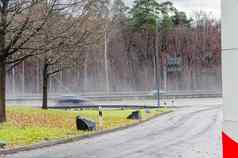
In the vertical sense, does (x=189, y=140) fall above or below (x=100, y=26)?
below

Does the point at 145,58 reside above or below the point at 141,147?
above

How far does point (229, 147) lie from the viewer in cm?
325

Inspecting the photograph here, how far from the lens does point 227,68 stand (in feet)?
10.4

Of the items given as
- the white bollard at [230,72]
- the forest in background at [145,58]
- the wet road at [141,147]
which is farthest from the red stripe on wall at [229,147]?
the forest in background at [145,58]

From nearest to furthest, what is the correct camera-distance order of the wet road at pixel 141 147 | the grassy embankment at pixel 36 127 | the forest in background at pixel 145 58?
the wet road at pixel 141 147 → the grassy embankment at pixel 36 127 → the forest in background at pixel 145 58

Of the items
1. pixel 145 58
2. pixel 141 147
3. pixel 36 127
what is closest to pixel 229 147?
pixel 141 147

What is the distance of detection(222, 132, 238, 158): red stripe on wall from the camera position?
3.19 meters

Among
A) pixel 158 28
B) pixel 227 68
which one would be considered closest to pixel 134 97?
pixel 158 28

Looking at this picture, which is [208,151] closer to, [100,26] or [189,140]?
[189,140]

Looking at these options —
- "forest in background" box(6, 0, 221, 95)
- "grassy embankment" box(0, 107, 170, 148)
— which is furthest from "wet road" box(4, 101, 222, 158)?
"forest in background" box(6, 0, 221, 95)

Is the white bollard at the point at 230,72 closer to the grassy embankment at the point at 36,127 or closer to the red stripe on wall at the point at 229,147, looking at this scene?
the red stripe on wall at the point at 229,147

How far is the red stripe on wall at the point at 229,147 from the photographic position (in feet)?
10.5

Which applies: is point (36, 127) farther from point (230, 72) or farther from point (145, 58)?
point (145, 58)

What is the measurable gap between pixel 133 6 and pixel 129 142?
64149 mm
